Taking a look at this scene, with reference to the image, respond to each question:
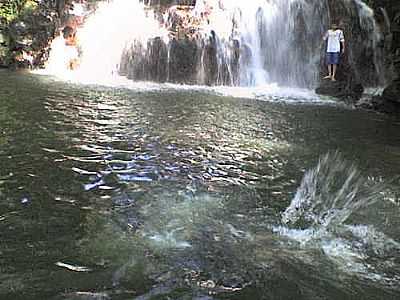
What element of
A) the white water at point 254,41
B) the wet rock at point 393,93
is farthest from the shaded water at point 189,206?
the white water at point 254,41

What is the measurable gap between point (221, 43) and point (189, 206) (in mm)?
13391

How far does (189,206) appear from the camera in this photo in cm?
628

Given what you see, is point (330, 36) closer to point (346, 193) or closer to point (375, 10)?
point (375, 10)

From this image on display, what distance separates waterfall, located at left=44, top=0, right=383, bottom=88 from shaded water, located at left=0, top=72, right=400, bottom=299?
7116mm

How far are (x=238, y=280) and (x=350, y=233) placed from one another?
1.71 meters

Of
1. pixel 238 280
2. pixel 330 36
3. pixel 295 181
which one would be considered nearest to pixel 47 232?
pixel 238 280

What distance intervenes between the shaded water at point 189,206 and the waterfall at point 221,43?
7.12 m

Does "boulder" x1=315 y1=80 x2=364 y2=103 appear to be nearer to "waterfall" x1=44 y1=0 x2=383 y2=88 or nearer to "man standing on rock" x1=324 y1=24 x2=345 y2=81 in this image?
"man standing on rock" x1=324 y1=24 x2=345 y2=81

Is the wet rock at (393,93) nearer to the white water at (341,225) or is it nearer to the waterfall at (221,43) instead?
the waterfall at (221,43)

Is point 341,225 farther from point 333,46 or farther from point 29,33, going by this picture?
point 29,33

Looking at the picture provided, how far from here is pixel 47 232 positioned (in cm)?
538

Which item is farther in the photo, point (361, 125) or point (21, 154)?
point (361, 125)

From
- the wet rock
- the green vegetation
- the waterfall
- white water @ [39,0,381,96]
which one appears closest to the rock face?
the green vegetation

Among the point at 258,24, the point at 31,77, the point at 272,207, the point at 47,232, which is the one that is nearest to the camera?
the point at 47,232
